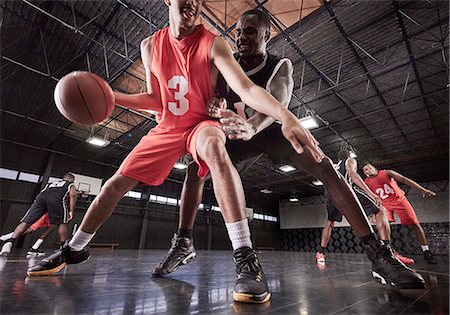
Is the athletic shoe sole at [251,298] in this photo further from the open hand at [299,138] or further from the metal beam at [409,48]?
the metal beam at [409,48]

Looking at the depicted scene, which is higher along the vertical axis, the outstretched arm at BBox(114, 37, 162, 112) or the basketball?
the outstretched arm at BBox(114, 37, 162, 112)

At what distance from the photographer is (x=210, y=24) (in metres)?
5.70

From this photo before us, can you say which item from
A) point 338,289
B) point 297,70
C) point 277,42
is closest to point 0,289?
point 338,289

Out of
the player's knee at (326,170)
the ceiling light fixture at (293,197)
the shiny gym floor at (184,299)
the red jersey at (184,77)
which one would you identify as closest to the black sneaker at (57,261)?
the shiny gym floor at (184,299)

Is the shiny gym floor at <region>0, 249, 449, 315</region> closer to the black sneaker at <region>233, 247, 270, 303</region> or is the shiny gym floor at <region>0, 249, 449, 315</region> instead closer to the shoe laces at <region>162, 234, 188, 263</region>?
the black sneaker at <region>233, 247, 270, 303</region>

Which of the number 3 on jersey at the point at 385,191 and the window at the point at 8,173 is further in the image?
the window at the point at 8,173

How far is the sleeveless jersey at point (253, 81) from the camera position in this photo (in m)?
1.74

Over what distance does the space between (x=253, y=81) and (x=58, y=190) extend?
13.8 feet

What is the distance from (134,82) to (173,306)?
8.16 meters

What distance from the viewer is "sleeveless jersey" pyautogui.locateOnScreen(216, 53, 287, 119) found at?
1739mm

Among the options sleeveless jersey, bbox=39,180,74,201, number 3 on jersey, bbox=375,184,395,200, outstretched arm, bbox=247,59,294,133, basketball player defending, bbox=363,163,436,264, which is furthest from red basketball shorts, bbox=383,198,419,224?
sleeveless jersey, bbox=39,180,74,201

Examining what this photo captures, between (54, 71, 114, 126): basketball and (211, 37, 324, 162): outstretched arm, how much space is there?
0.64m

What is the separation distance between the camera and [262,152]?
69.7 inches

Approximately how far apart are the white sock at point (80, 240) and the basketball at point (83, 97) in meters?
0.62
